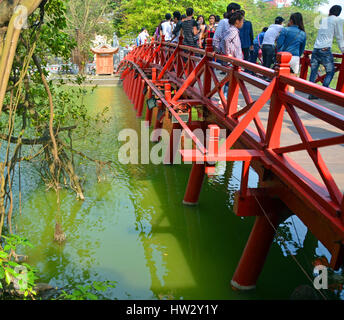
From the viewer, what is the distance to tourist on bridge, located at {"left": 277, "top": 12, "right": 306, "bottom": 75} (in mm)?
7414

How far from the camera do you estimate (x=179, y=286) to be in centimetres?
548

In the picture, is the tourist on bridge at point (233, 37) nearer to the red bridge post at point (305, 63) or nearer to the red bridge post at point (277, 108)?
the red bridge post at point (277, 108)

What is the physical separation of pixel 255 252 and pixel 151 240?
2.25m

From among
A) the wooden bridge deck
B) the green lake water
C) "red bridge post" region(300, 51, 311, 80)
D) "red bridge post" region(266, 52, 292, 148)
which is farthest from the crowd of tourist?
the green lake water

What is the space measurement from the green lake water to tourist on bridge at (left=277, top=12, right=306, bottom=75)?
2998mm

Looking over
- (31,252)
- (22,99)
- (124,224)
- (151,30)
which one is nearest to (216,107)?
(124,224)

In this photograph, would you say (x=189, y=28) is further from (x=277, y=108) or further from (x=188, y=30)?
(x=277, y=108)

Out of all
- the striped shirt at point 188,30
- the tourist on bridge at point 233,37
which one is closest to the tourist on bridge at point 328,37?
the tourist on bridge at point 233,37

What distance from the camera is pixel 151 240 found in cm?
665

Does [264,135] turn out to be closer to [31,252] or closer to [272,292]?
[272,292]

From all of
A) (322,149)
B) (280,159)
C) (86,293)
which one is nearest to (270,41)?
(322,149)

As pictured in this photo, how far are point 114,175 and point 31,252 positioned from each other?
11.4 ft

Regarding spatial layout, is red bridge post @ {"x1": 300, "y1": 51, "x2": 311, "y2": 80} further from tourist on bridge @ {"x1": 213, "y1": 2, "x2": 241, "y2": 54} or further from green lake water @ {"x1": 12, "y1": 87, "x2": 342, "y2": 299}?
tourist on bridge @ {"x1": 213, "y1": 2, "x2": 241, "y2": 54}
